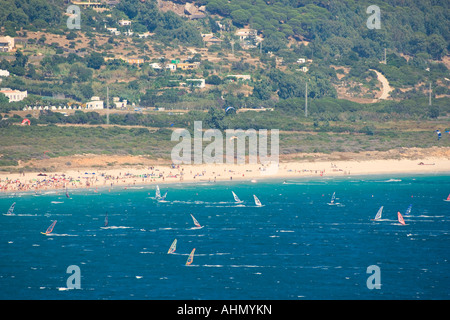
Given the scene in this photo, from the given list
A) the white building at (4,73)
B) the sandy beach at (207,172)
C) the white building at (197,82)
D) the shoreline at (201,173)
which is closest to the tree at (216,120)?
the sandy beach at (207,172)

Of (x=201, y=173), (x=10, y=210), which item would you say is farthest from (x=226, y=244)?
(x=201, y=173)

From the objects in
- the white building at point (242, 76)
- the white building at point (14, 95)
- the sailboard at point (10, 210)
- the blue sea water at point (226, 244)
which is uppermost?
the white building at point (242, 76)

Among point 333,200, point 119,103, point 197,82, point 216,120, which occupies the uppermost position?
point 197,82

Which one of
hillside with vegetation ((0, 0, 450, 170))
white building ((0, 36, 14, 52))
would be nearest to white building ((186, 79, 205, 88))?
hillside with vegetation ((0, 0, 450, 170))

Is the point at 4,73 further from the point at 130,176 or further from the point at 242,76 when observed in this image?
the point at 130,176

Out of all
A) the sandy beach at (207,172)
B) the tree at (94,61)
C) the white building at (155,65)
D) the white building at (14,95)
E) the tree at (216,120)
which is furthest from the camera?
the white building at (155,65)

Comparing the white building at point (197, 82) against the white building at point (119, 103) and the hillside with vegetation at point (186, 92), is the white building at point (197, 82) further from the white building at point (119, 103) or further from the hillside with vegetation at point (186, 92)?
the white building at point (119, 103)
